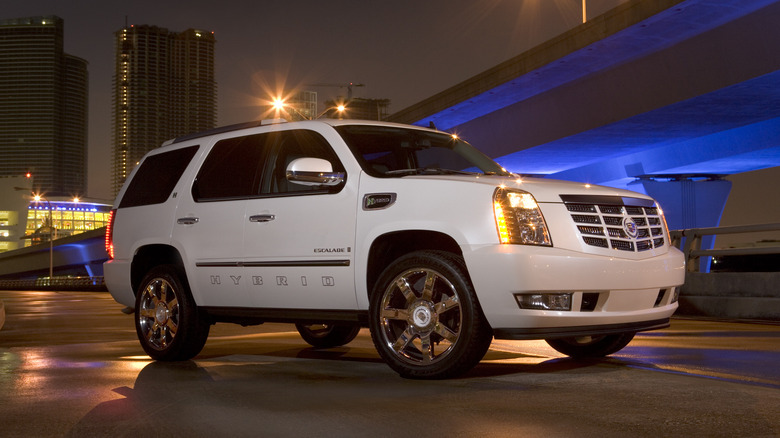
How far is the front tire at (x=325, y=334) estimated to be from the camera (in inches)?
398

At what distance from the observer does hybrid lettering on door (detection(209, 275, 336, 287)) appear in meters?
Result: 7.60

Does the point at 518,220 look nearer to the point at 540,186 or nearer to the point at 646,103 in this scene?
the point at 540,186

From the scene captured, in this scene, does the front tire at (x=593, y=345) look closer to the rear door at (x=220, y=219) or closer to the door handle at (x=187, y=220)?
the rear door at (x=220, y=219)

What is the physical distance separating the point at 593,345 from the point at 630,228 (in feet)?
5.47

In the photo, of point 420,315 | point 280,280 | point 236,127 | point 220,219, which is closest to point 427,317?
point 420,315

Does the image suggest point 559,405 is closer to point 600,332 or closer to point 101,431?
point 600,332

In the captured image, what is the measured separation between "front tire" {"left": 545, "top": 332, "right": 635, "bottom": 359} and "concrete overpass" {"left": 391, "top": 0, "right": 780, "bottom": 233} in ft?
55.6

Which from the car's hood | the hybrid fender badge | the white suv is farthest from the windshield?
the car's hood

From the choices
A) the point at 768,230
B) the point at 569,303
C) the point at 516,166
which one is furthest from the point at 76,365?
the point at 516,166

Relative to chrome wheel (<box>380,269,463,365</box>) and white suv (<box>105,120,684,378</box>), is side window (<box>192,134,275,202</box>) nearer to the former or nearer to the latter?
white suv (<box>105,120,684,378</box>)

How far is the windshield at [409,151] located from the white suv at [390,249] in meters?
0.02

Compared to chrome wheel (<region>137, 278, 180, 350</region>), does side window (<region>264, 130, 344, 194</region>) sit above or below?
above

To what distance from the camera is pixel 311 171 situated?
737 centimetres

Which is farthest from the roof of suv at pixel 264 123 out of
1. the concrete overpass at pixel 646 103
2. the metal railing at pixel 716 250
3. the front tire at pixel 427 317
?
the concrete overpass at pixel 646 103
